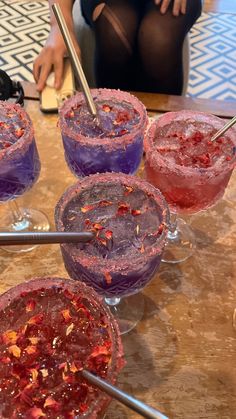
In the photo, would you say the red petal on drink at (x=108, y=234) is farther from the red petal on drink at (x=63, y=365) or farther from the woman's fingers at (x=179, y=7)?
the woman's fingers at (x=179, y=7)

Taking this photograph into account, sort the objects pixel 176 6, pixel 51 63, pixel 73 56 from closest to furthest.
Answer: pixel 73 56
pixel 51 63
pixel 176 6

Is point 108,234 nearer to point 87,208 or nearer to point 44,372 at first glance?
point 87,208

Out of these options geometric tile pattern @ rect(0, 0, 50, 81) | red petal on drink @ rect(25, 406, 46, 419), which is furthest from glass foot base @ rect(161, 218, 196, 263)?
geometric tile pattern @ rect(0, 0, 50, 81)

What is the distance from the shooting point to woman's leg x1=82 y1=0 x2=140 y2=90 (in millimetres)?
1339

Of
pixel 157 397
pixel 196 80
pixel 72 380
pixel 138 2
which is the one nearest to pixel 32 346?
pixel 72 380

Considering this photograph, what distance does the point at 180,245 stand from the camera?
0.85 meters

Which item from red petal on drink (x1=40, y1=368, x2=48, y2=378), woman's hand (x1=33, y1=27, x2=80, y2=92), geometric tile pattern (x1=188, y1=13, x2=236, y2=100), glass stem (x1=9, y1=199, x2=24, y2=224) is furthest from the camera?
geometric tile pattern (x1=188, y1=13, x2=236, y2=100)

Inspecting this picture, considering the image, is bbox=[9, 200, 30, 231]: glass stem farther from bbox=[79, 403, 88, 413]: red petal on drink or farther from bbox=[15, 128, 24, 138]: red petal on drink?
bbox=[79, 403, 88, 413]: red petal on drink

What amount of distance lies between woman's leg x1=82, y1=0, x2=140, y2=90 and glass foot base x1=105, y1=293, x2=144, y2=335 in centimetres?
88

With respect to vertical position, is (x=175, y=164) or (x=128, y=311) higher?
(x=175, y=164)

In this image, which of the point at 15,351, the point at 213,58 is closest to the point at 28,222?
the point at 15,351

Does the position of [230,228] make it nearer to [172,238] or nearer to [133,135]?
[172,238]

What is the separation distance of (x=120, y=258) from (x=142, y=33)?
0.99 meters

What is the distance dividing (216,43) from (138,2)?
110 cm
